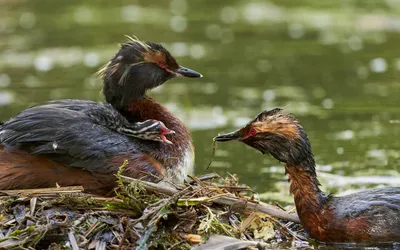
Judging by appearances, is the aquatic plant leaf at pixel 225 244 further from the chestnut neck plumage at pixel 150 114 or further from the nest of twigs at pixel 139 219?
the chestnut neck plumage at pixel 150 114

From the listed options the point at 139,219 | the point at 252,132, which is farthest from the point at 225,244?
the point at 252,132

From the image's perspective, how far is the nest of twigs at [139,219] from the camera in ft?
23.4

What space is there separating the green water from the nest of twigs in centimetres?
193

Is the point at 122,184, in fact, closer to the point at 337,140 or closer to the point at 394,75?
the point at 337,140

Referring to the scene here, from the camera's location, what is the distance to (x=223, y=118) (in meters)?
13.1

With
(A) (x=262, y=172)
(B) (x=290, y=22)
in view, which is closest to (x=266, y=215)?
(A) (x=262, y=172)

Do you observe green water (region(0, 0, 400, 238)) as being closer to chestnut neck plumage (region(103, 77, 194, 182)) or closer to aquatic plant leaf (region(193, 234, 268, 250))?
chestnut neck plumage (region(103, 77, 194, 182))

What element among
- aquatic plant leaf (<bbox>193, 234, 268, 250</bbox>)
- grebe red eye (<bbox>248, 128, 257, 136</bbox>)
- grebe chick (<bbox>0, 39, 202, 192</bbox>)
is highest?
grebe red eye (<bbox>248, 128, 257, 136</bbox>)

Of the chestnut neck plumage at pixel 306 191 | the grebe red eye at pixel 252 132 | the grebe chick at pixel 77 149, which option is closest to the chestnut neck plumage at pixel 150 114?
the grebe chick at pixel 77 149

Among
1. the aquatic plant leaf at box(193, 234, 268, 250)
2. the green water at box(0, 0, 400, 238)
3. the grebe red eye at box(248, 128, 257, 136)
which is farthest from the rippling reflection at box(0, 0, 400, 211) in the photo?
the aquatic plant leaf at box(193, 234, 268, 250)

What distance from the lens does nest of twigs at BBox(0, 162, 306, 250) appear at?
7.12 m

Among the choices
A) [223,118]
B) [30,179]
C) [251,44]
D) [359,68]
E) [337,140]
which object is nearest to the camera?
[30,179]

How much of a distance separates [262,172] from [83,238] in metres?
3.93

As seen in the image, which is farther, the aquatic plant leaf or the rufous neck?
the rufous neck
